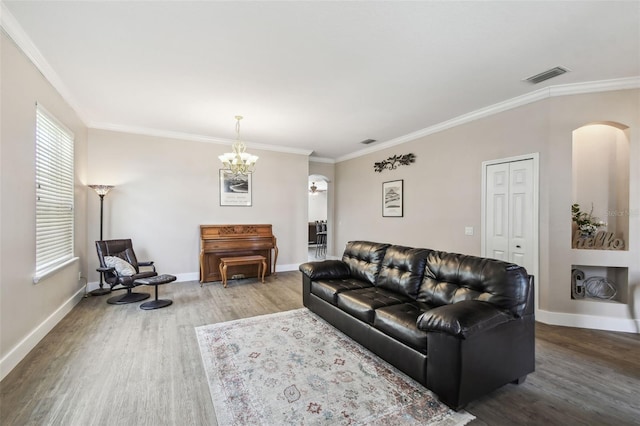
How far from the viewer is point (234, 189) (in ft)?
19.9

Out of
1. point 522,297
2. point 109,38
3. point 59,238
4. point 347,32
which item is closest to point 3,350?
point 59,238

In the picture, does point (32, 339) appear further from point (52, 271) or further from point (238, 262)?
point (238, 262)

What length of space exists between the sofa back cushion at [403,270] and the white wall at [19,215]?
11.3ft

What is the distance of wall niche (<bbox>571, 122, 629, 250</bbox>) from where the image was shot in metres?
3.49

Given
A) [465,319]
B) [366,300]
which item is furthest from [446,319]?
[366,300]

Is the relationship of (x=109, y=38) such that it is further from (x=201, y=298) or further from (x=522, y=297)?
(x=522, y=297)

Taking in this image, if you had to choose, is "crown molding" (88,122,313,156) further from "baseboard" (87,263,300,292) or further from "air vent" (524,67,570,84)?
"air vent" (524,67,570,84)

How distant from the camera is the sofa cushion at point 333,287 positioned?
3197mm

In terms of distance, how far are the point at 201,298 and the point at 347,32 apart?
4094 millimetres

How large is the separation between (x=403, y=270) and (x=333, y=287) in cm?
80

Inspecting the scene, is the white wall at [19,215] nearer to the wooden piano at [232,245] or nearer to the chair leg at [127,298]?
the chair leg at [127,298]

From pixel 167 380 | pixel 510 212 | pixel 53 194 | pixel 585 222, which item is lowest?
pixel 167 380

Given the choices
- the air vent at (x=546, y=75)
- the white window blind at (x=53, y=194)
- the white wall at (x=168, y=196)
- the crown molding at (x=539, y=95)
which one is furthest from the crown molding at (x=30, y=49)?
the crown molding at (x=539, y=95)

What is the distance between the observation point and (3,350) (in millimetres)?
2334
